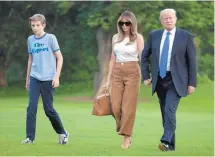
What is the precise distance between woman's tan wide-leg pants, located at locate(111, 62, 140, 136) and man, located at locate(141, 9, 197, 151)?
0.36 m

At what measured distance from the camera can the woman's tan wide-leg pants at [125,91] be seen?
11164mm

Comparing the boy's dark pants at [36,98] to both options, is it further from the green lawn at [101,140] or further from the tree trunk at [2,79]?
the tree trunk at [2,79]

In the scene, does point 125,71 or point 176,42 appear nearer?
point 176,42

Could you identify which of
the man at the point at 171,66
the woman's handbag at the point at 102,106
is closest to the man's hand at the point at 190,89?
the man at the point at 171,66

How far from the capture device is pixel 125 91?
36.8ft

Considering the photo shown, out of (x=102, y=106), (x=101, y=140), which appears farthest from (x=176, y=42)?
(x=101, y=140)

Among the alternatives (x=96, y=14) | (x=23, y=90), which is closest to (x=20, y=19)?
(x=23, y=90)

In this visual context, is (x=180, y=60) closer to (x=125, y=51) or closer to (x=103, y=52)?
(x=125, y=51)

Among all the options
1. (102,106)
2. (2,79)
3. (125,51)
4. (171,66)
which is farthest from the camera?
(2,79)

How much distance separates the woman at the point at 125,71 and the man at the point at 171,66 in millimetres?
345

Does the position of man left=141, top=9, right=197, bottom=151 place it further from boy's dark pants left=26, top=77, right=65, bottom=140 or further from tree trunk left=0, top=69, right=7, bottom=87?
tree trunk left=0, top=69, right=7, bottom=87

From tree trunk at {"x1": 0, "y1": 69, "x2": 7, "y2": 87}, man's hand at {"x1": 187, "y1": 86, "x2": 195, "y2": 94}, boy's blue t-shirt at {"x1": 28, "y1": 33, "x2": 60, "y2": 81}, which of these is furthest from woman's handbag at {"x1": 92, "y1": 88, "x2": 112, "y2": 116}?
tree trunk at {"x1": 0, "y1": 69, "x2": 7, "y2": 87}

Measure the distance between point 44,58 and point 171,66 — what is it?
193 cm

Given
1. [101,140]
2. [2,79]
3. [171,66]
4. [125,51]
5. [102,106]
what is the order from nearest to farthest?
[171,66], [125,51], [102,106], [101,140], [2,79]
